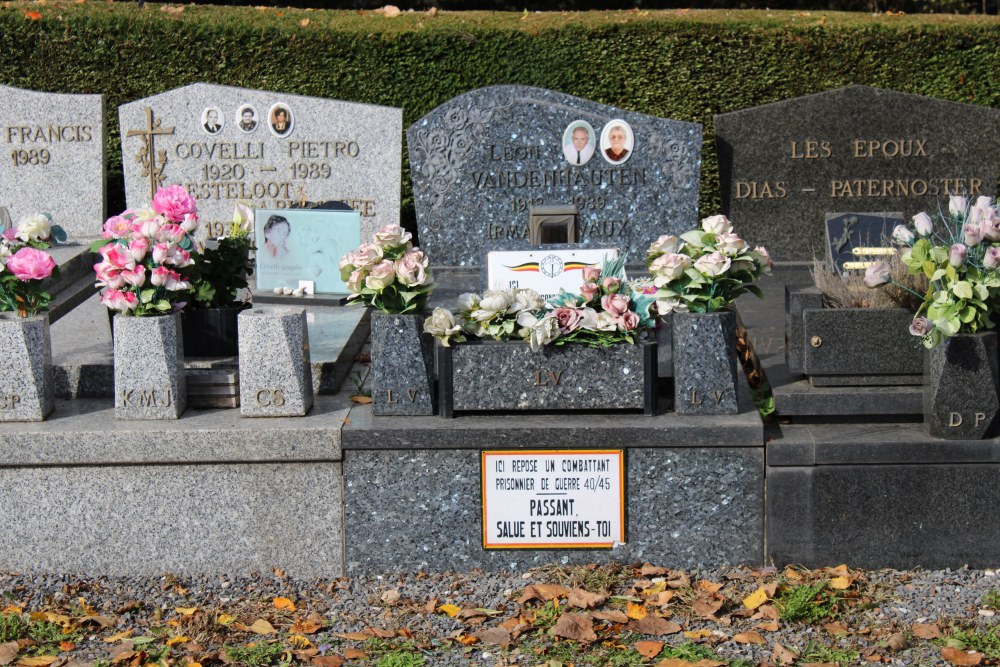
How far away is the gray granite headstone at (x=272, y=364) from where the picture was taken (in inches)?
172

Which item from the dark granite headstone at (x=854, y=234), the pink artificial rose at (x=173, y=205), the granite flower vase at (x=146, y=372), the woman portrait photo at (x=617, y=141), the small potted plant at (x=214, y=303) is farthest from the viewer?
the woman portrait photo at (x=617, y=141)

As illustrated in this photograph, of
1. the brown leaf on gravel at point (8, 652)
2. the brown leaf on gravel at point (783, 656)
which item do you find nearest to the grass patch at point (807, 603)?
the brown leaf on gravel at point (783, 656)

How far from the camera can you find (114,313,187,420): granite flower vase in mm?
4402

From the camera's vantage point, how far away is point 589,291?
447 cm

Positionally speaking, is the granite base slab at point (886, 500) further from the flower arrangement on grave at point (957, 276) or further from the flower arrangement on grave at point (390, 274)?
the flower arrangement on grave at point (390, 274)

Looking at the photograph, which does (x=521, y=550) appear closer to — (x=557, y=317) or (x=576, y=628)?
(x=576, y=628)

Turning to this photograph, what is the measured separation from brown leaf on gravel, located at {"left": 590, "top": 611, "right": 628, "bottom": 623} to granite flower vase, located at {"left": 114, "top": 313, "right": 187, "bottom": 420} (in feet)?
5.83

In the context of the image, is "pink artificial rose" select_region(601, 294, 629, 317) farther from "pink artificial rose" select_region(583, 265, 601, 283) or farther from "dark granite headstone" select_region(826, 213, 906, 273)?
"dark granite headstone" select_region(826, 213, 906, 273)

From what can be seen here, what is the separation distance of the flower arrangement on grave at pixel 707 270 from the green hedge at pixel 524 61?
220 inches

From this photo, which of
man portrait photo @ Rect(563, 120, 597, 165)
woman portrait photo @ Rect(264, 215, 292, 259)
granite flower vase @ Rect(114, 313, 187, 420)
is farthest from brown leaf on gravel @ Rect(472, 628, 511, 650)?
man portrait photo @ Rect(563, 120, 597, 165)

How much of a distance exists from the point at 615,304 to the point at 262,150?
453 centimetres

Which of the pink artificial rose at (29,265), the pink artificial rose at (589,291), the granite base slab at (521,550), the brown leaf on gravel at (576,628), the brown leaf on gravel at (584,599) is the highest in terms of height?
the pink artificial rose at (29,265)

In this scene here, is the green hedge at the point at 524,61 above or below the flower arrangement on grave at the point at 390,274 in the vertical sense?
above

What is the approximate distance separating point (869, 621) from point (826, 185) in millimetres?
4398
